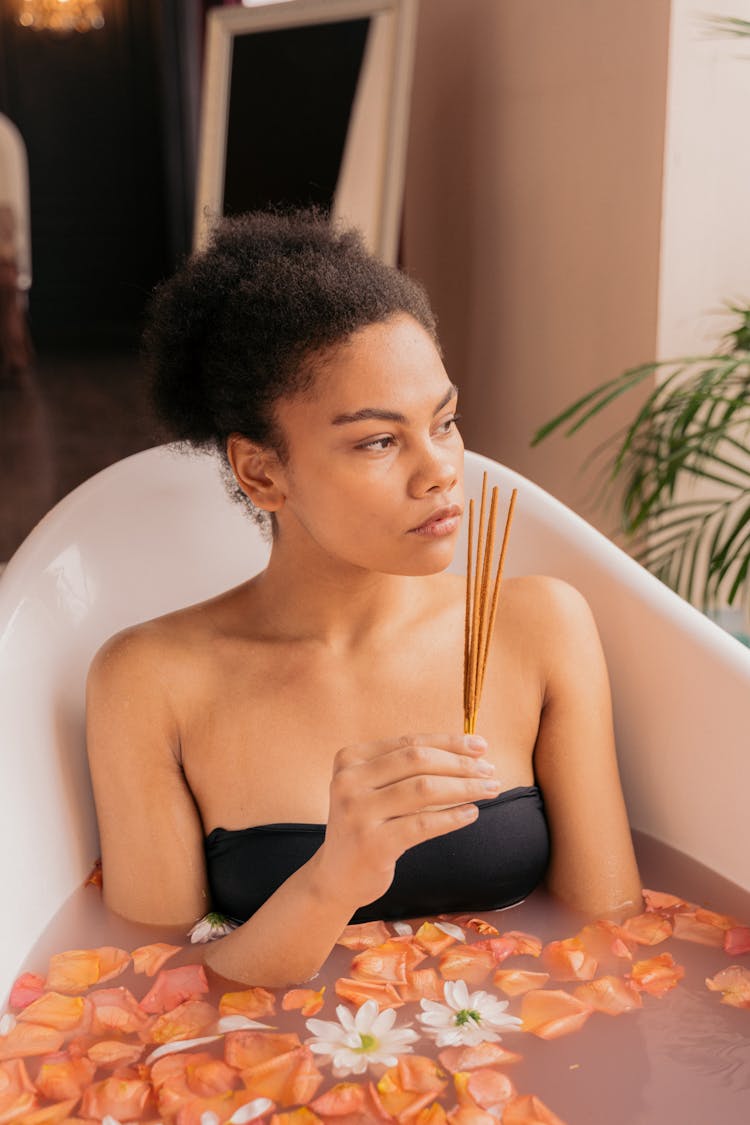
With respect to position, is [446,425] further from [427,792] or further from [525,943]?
[525,943]

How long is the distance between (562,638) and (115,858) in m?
0.54

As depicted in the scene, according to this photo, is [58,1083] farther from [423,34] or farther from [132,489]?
[423,34]

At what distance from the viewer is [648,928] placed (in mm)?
1456

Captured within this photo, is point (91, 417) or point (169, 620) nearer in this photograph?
point (169, 620)

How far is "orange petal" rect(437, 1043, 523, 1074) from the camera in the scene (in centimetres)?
122

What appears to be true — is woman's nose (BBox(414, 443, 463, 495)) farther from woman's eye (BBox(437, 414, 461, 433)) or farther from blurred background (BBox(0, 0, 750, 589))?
blurred background (BBox(0, 0, 750, 589))

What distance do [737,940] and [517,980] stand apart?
0.86 ft

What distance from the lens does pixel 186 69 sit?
7504 millimetres

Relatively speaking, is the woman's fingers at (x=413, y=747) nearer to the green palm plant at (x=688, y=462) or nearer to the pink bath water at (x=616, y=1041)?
the pink bath water at (x=616, y=1041)

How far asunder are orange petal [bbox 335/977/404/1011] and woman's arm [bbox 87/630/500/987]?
55mm

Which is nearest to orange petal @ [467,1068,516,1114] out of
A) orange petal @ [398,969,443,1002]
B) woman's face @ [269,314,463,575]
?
orange petal @ [398,969,443,1002]

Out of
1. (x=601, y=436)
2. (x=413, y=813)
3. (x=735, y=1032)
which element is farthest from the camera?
(x=601, y=436)

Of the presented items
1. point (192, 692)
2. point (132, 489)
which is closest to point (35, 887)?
point (192, 692)

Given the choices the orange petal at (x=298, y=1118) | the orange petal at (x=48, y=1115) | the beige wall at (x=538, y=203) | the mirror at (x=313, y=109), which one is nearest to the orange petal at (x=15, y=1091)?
the orange petal at (x=48, y=1115)
